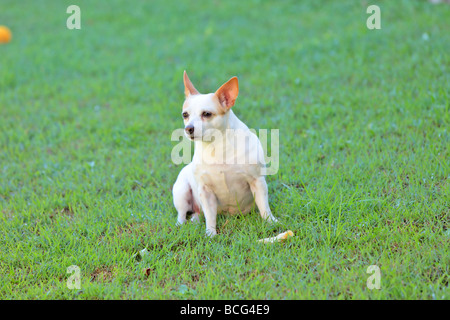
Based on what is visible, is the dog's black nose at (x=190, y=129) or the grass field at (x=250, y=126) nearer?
the grass field at (x=250, y=126)

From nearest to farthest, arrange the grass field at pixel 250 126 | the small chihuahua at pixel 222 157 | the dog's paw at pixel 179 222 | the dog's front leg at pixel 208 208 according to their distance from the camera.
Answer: the grass field at pixel 250 126 → the small chihuahua at pixel 222 157 → the dog's front leg at pixel 208 208 → the dog's paw at pixel 179 222

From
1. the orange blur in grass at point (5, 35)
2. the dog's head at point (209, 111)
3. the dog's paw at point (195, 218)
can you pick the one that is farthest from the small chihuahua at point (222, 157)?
the orange blur in grass at point (5, 35)

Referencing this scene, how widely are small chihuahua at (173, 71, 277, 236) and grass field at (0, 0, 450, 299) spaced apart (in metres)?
0.18

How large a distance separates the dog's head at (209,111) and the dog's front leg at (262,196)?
52 centimetres

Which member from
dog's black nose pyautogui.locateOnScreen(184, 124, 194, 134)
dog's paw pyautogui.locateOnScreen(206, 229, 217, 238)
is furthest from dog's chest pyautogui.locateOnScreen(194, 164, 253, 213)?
dog's black nose pyautogui.locateOnScreen(184, 124, 194, 134)

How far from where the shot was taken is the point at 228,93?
368 cm

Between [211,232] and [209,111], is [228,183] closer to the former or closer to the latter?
[211,232]

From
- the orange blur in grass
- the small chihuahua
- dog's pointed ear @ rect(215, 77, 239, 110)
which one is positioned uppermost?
the orange blur in grass

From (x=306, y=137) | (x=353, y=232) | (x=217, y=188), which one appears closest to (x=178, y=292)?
(x=217, y=188)

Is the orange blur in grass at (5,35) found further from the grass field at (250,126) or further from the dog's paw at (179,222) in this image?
the dog's paw at (179,222)

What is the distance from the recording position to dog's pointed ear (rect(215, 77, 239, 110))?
3.64 meters

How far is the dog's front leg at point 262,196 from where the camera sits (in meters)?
3.86

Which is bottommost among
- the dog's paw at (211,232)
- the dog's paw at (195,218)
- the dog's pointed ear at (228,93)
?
the dog's paw at (211,232)

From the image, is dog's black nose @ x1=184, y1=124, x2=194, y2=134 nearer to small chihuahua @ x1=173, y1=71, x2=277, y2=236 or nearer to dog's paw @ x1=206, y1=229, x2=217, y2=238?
small chihuahua @ x1=173, y1=71, x2=277, y2=236
